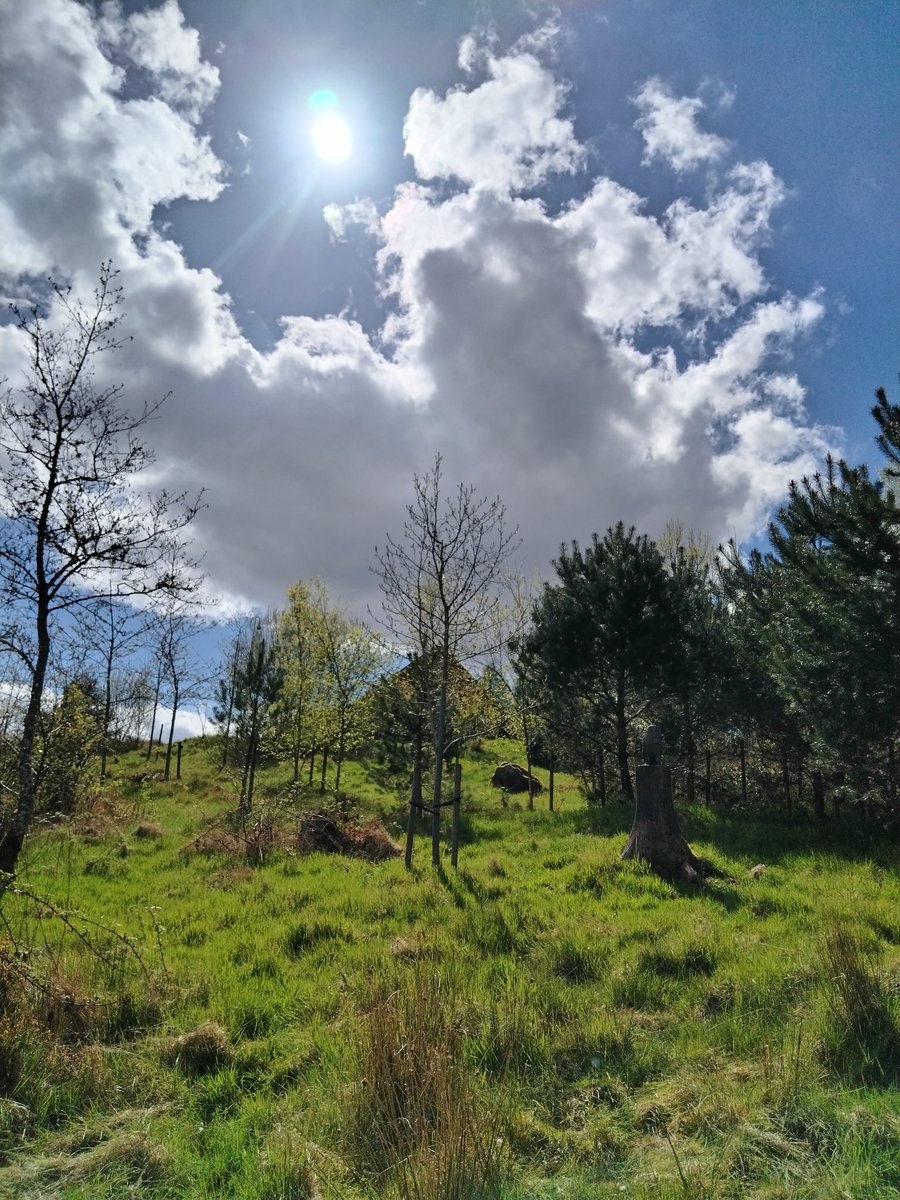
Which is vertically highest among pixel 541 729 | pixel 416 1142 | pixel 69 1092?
pixel 541 729

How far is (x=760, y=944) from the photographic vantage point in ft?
22.0

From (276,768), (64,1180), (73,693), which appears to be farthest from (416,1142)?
(276,768)

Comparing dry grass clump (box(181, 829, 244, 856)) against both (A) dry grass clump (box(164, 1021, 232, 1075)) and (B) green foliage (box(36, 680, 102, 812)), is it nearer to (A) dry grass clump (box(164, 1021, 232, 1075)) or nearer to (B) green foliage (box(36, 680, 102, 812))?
(B) green foliage (box(36, 680, 102, 812))

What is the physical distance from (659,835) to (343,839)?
6.84 metres

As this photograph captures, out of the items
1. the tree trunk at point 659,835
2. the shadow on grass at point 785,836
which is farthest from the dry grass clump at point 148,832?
the shadow on grass at point 785,836

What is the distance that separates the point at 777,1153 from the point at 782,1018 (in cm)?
190

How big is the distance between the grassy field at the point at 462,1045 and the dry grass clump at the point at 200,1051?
0.02 m

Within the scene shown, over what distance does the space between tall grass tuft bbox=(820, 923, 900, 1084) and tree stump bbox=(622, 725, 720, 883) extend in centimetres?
444

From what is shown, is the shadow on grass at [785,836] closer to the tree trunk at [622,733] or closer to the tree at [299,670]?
the tree trunk at [622,733]

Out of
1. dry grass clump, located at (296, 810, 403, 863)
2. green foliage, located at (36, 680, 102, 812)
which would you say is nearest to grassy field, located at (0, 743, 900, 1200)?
green foliage, located at (36, 680, 102, 812)

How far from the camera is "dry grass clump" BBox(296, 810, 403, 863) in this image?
13.2 metres

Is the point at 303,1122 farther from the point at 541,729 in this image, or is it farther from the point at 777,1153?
the point at 541,729

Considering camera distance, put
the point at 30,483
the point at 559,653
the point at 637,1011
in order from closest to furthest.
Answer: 1. the point at 637,1011
2. the point at 30,483
3. the point at 559,653

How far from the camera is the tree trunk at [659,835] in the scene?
9938 mm
